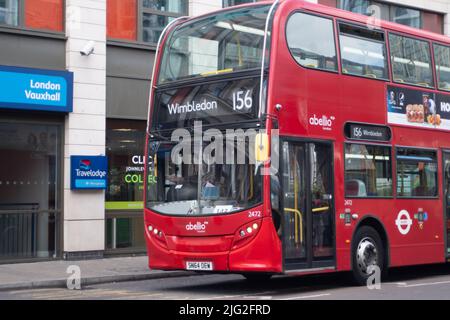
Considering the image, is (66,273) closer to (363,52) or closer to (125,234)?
(125,234)

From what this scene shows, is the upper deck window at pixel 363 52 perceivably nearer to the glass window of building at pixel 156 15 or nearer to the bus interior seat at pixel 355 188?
the bus interior seat at pixel 355 188

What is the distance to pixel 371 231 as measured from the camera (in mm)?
14016

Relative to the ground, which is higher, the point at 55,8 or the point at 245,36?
the point at 55,8

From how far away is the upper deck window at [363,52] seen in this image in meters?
13.8

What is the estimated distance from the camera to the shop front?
17938 mm

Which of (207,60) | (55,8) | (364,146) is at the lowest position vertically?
(364,146)

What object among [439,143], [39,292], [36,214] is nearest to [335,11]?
[439,143]

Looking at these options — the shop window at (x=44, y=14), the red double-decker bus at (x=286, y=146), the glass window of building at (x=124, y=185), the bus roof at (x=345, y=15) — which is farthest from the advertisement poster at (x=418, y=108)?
the shop window at (x=44, y=14)

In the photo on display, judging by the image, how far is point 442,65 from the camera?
1602 centimetres

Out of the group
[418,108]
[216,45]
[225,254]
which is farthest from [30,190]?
[418,108]

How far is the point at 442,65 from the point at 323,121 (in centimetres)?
420

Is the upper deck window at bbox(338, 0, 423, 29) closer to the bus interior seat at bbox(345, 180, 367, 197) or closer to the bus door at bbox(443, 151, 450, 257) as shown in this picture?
the bus door at bbox(443, 151, 450, 257)

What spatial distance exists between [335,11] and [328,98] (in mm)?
1683
